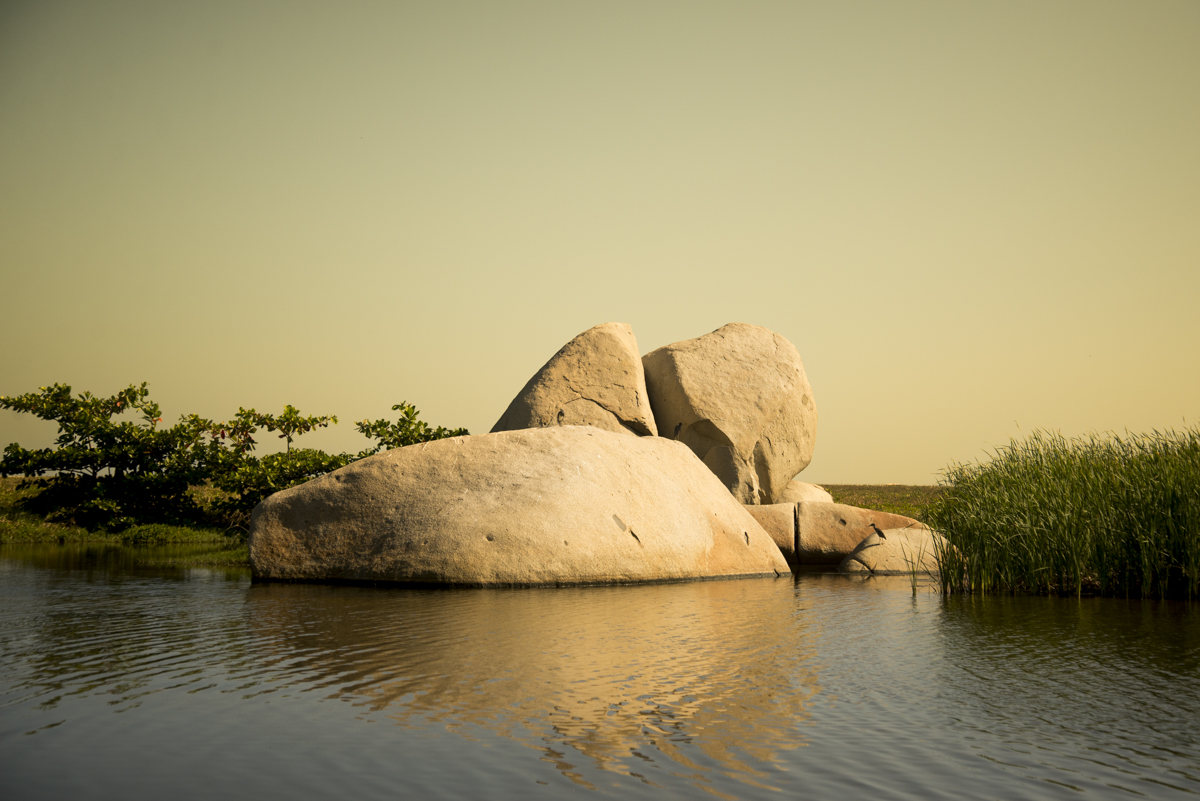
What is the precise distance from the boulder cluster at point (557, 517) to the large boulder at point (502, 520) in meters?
0.02

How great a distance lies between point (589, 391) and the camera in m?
17.6

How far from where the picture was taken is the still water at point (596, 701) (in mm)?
4012

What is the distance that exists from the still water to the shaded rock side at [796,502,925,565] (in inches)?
276

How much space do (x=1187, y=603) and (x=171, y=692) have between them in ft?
35.2

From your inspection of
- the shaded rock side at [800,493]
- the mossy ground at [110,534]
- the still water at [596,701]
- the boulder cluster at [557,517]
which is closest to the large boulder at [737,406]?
the shaded rock side at [800,493]

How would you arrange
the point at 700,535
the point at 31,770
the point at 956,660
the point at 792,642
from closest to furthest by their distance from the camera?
the point at 31,770, the point at 956,660, the point at 792,642, the point at 700,535

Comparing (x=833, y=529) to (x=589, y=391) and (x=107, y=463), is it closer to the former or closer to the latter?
(x=589, y=391)

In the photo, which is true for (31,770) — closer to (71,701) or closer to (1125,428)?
(71,701)

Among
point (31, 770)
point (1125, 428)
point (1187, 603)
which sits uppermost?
point (1125, 428)

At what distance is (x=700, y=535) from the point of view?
13523 mm

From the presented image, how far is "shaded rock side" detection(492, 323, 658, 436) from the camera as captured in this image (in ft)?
57.0

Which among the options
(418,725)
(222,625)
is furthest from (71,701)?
Answer: (222,625)

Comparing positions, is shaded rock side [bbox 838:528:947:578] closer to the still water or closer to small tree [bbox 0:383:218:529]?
the still water

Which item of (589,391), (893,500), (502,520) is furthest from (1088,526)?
(893,500)
